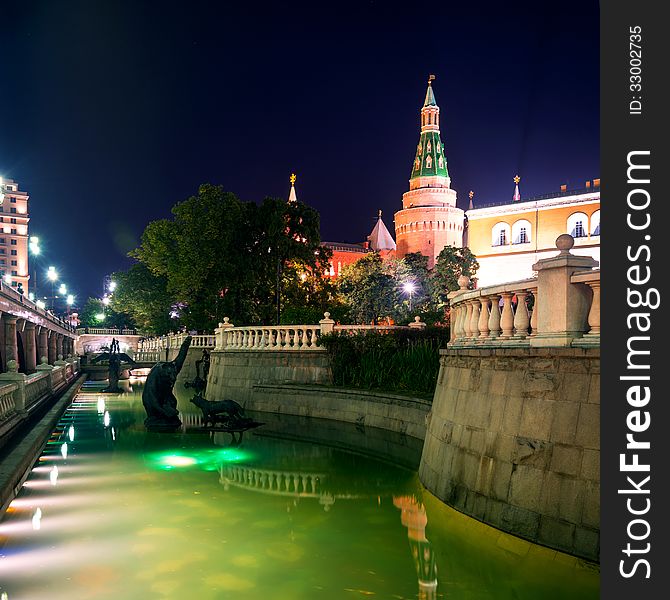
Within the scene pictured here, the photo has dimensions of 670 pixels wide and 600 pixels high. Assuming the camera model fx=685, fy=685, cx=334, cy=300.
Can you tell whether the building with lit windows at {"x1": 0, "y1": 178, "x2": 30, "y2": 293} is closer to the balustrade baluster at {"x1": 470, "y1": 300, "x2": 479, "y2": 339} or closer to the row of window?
the row of window

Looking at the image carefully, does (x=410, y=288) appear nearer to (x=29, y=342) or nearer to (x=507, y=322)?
(x=29, y=342)

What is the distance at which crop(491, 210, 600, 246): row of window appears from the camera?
244 ft

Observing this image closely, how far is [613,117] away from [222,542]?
281 inches

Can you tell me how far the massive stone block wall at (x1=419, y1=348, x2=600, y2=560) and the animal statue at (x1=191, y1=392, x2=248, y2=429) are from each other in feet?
36.8

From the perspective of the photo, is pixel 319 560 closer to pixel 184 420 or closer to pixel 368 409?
pixel 368 409

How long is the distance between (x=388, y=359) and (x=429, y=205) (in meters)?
83.6

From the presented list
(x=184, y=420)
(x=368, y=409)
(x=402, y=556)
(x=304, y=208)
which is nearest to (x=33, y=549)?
(x=402, y=556)

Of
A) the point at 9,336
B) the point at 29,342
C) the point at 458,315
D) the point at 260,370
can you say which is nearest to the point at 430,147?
the point at 29,342

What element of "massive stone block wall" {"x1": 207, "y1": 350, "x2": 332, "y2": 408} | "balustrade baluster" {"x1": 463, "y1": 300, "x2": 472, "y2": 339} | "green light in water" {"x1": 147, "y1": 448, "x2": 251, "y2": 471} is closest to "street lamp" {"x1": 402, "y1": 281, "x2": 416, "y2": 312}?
"massive stone block wall" {"x1": 207, "y1": 350, "x2": 332, "y2": 408}

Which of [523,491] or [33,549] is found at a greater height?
[523,491]

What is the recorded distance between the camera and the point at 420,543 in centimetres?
941

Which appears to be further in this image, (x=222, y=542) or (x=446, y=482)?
(x=446, y=482)

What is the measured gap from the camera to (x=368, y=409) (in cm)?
2016

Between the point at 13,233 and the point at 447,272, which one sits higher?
the point at 13,233
